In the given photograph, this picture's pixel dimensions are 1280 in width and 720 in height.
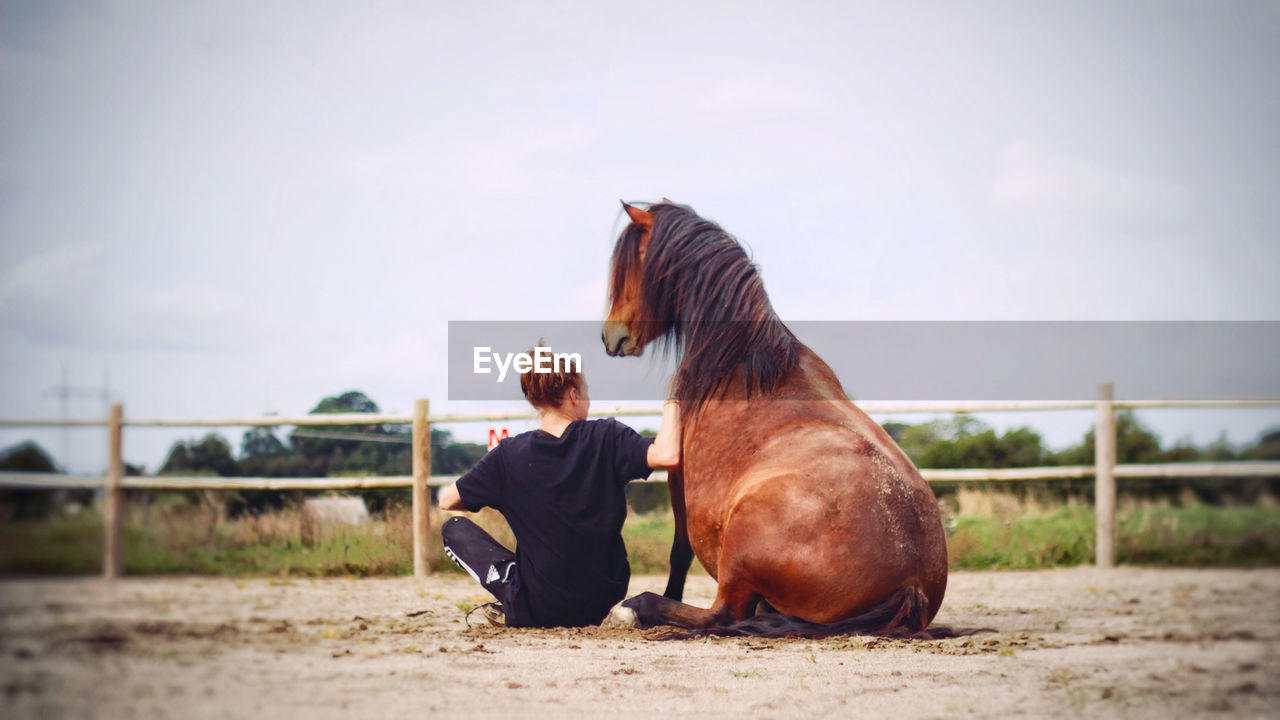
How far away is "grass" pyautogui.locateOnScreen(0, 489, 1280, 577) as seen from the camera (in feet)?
5.42

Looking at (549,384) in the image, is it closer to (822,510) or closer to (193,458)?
(822,510)

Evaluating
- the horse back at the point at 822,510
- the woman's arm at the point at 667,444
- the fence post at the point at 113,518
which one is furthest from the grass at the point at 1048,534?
the fence post at the point at 113,518

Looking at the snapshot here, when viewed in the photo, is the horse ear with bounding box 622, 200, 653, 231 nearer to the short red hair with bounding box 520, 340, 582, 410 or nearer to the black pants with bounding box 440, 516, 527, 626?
the short red hair with bounding box 520, 340, 582, 410

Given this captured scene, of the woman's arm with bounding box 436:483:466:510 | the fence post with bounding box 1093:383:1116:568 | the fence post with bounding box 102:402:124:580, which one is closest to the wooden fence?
the fence post with bounding box 1093:383:1116:568

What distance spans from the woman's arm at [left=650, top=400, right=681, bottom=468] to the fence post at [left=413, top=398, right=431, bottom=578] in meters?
3.71

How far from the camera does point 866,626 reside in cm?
313

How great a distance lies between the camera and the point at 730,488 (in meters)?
3.41

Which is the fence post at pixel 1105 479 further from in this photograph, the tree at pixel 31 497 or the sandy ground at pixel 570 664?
the tree at pixel 31 497

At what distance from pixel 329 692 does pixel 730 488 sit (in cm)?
182

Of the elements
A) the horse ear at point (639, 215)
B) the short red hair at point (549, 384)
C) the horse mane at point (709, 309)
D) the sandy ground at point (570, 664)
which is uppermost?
the horse ear at point (639, 215)

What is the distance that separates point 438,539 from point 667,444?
399 cm

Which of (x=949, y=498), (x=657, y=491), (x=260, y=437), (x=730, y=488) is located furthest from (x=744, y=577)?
(x=949, y=498)

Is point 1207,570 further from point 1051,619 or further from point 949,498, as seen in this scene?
point 949,498

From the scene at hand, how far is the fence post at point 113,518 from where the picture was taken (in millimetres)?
1629
